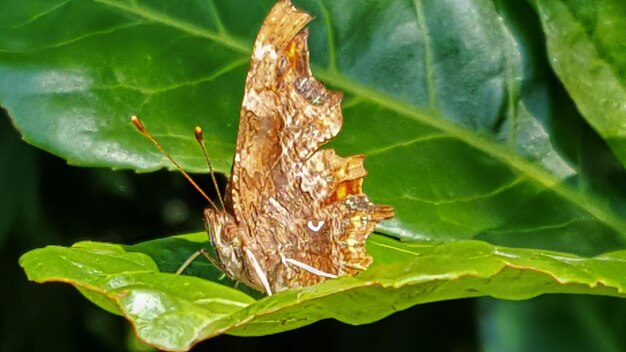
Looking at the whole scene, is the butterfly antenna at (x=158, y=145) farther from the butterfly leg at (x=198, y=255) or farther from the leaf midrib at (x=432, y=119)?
the leaf midrib at (x=432, y=119)

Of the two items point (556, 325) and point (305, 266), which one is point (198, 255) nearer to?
point (305, 266)

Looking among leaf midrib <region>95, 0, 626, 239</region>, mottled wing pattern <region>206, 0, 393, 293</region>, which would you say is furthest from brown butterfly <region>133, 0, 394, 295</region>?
leaf midrib <region>95, 0, 626, 239</region>

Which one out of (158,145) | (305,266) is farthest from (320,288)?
(158,145)

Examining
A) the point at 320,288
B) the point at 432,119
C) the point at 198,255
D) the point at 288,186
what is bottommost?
the point at 320,288

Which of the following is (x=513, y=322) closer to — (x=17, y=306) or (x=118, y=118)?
(x=118, y=118)

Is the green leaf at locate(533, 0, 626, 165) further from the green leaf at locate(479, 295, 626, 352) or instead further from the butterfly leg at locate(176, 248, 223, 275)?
the butterfly leg at locate(176, 248, 223, 275)

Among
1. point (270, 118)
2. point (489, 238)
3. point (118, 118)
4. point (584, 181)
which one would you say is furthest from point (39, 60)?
point (584, 181)
